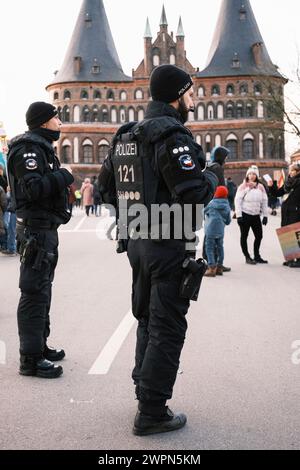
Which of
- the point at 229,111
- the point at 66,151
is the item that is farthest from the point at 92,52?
the point at 229,111

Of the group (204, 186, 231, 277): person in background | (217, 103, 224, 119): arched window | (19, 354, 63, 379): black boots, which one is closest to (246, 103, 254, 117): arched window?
(217, 103, 224, 119): arched window

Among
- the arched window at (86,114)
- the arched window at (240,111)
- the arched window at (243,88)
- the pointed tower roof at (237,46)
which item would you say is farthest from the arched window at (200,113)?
the arched window at (86,114)

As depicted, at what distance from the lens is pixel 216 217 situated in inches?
448

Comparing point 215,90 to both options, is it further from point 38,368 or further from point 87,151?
point 38,368

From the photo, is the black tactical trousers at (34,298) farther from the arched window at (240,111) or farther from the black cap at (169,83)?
the arched window at (240,111)

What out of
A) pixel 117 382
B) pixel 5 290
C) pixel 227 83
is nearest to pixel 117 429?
pixel 117 382

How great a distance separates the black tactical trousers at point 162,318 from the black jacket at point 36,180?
1.26m

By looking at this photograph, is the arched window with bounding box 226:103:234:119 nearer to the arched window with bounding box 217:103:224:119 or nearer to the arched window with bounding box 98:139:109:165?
the arched window with bounding box 217:103:224:119

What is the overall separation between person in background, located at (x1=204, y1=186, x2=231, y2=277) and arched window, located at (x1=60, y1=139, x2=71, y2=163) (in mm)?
70227

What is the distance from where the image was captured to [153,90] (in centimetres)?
415

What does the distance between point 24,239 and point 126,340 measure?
177 centimetres

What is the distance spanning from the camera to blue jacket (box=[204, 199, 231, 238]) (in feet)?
37.1

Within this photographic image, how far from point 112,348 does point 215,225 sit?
5497 millimetres

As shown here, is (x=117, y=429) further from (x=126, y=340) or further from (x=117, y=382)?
(x=126, y=340)
